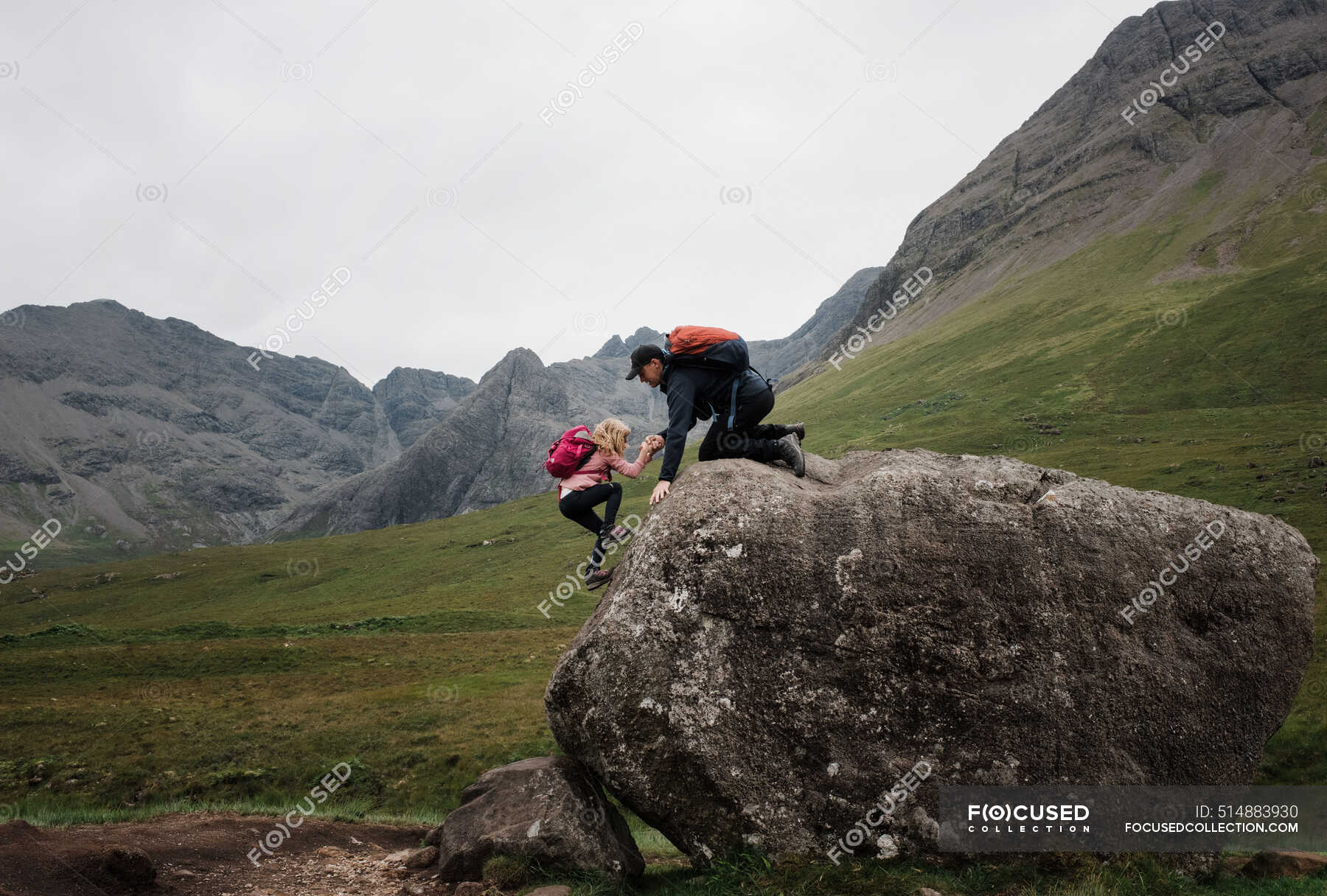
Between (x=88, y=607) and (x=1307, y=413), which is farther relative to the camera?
(x=88, y=607)

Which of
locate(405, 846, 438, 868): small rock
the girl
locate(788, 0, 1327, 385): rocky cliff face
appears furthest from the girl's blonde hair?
locate(788, 0, 1327, 385): rocky cliff face

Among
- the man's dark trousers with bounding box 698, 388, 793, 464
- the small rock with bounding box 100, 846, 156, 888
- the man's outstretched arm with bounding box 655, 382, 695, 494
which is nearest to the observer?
the small rock with bounding box 100, 846, 156, 888

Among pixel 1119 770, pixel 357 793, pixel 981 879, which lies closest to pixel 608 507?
pixel 981 879

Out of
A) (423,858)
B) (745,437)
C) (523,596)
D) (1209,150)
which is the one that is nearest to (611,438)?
(745,437)

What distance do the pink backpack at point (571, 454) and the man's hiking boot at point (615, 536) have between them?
1.34 m

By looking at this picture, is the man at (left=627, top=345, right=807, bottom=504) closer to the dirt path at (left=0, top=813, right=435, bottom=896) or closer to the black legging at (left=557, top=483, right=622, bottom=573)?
the black legging at (left=557, top=483, right=622, bottom=573)

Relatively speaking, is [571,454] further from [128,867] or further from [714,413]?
[128,867]

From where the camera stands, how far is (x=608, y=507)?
12641mm

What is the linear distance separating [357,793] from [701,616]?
15.5m

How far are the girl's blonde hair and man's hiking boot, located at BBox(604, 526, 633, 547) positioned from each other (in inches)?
54.3

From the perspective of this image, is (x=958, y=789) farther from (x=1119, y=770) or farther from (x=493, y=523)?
(x=493, y=523)

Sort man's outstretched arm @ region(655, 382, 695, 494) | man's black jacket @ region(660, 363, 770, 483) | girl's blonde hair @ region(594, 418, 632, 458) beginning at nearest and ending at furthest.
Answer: man's outstretched arm @ region(655, 382, 695, 494) → man's black jacket @ region(660, 363, 770, 483) → girl's blonde hair @ region(594, 418, 632, 458)

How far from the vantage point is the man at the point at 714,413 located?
1145 centimetres

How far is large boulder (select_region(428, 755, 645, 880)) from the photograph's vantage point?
10.0m
